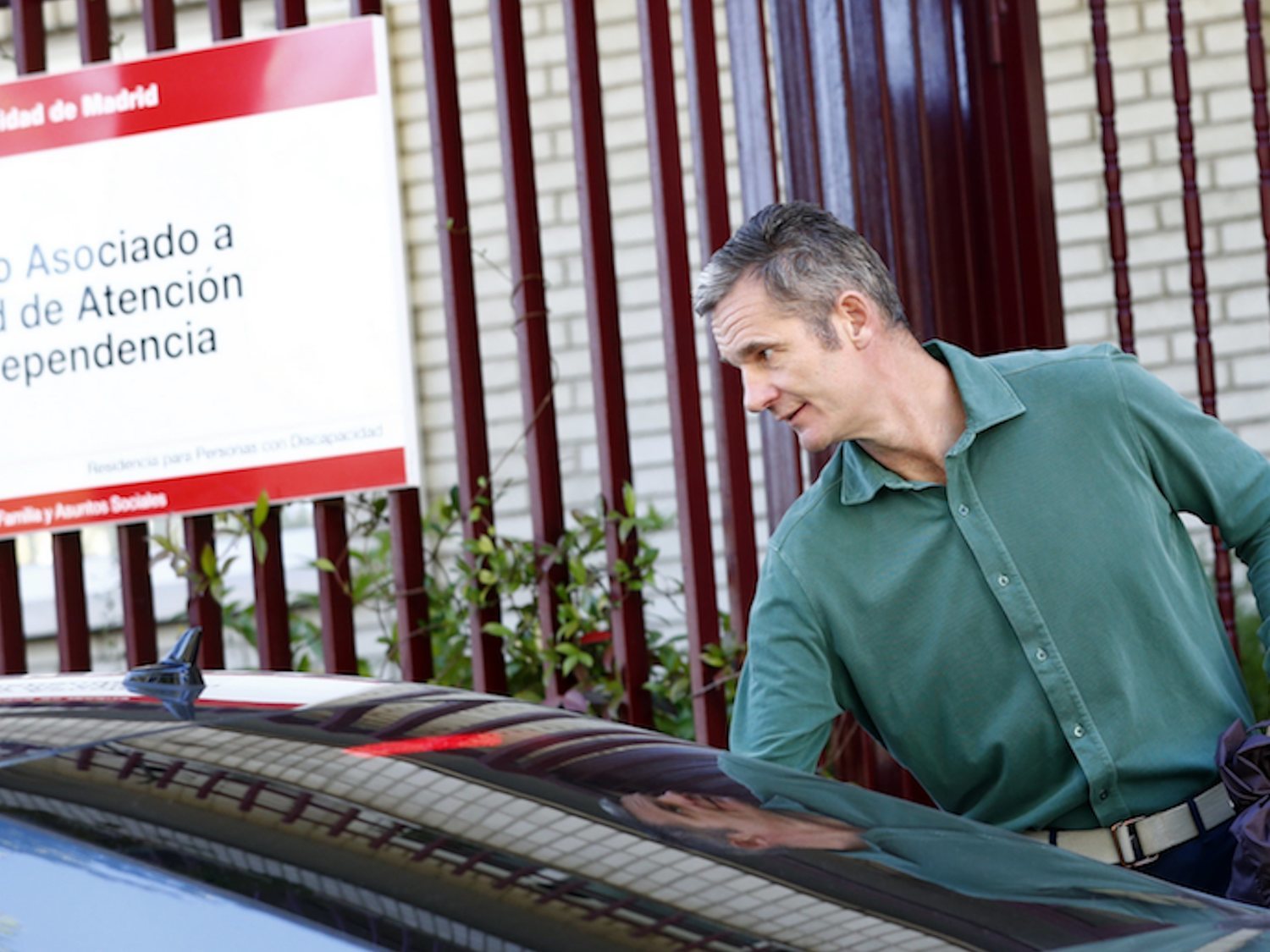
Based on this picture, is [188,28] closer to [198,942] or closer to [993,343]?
[993,343]

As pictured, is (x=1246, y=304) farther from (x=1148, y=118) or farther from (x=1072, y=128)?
(x=1072, y=128)

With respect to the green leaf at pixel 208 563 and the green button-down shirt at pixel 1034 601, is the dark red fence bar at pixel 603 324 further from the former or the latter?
the green button-down shirt at pixel 1034 601

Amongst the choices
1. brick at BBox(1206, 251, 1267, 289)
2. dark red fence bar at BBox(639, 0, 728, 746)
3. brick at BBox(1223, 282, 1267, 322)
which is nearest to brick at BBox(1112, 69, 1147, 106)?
brick at BBox(1206, 251, 1267, 289)

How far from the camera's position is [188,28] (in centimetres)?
651

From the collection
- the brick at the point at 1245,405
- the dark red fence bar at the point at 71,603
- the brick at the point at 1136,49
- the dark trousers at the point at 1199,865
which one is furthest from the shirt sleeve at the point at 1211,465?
the brick at the point at 1136,49

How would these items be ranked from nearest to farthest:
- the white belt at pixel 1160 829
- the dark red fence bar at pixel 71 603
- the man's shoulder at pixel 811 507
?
the white belt at pixel 1160 829 < the man's shoulder at pixel 811 507 < the dark red fence bar at pixel 71 603

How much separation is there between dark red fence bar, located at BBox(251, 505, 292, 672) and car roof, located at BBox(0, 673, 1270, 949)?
75.4 inches

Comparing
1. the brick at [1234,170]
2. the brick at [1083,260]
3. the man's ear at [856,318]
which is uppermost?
the brick at [1234,170]

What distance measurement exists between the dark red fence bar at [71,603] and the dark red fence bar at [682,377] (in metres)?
1.37

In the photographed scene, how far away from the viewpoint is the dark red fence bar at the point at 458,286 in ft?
12.4

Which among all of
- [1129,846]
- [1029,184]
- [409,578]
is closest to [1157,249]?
[1029,184]

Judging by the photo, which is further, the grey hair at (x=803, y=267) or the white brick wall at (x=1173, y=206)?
the white brick wall at (x=1173, y=206)

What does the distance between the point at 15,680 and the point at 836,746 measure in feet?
6.05

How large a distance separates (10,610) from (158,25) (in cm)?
133
